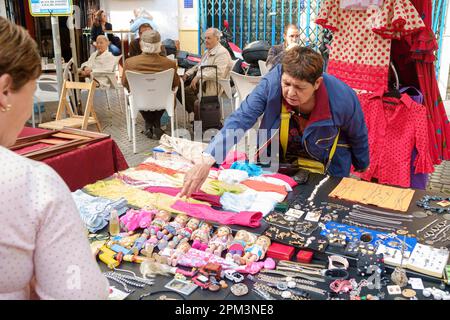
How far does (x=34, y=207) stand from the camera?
34.8 inches

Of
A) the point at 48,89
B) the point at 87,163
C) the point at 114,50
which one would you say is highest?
the point at 114,50

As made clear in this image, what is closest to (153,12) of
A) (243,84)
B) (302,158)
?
(243,84)

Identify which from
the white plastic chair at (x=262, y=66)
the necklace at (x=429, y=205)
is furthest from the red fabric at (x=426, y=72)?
the white plastic chair at (x=262, y=66)

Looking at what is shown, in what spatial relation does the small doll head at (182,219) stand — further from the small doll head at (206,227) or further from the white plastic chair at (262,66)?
the white plastic chair at (262,66)

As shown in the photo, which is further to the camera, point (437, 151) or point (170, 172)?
point (437, 151)

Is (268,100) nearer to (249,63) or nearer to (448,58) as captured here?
(249,63)

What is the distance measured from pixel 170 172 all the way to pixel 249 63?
5.08 metres

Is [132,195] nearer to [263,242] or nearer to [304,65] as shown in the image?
[263,242]

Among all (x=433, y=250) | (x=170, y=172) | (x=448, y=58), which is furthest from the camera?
(x=448, y=58)

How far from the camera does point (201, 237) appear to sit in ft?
6.23

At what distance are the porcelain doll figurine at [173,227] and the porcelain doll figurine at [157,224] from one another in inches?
0.9

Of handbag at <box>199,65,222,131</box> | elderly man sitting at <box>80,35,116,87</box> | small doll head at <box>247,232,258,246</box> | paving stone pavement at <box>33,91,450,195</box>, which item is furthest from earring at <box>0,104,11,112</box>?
elderly man sitting at <box>80,35,116,87</box>

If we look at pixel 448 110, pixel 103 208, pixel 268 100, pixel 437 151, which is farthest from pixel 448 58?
pixel 103 208

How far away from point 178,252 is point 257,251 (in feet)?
1.06
